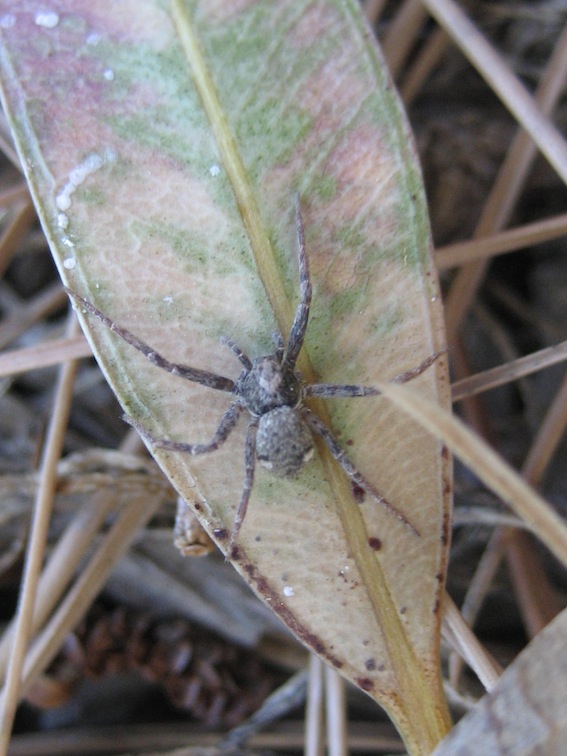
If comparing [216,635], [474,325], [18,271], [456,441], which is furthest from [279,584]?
[18,271]

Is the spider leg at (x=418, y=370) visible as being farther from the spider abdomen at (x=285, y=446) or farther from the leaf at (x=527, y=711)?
the leaf at (x=527, y=711)

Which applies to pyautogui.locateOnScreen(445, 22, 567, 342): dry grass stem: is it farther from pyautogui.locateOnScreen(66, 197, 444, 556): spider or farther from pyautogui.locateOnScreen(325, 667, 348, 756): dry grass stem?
pyautogui.locateOnScreen(325, 667, 348, 756): dry grass stem

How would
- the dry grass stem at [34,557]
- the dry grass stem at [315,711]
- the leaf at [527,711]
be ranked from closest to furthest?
the leaf at [527,711] < the dry grass stem at [34,557] < the dry grass stem at [315,711]

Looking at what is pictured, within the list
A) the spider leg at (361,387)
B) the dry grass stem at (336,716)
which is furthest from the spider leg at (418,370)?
the dry grass stem at (336,716)

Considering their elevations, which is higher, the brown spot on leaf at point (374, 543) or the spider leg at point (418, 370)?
the spider leg at point (418, 370)

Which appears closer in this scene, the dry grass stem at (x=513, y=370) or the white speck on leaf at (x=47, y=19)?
the white speck on leaf at (x=47, y=19)

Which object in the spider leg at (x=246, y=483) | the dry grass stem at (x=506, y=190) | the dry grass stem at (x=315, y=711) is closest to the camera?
the spider leg at (x=246, y=483)

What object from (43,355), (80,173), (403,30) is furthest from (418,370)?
(403,30)

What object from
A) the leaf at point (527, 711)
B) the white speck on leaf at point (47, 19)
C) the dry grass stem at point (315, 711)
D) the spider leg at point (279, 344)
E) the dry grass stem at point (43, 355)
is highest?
the white speck on leaf at point (47, 19)
